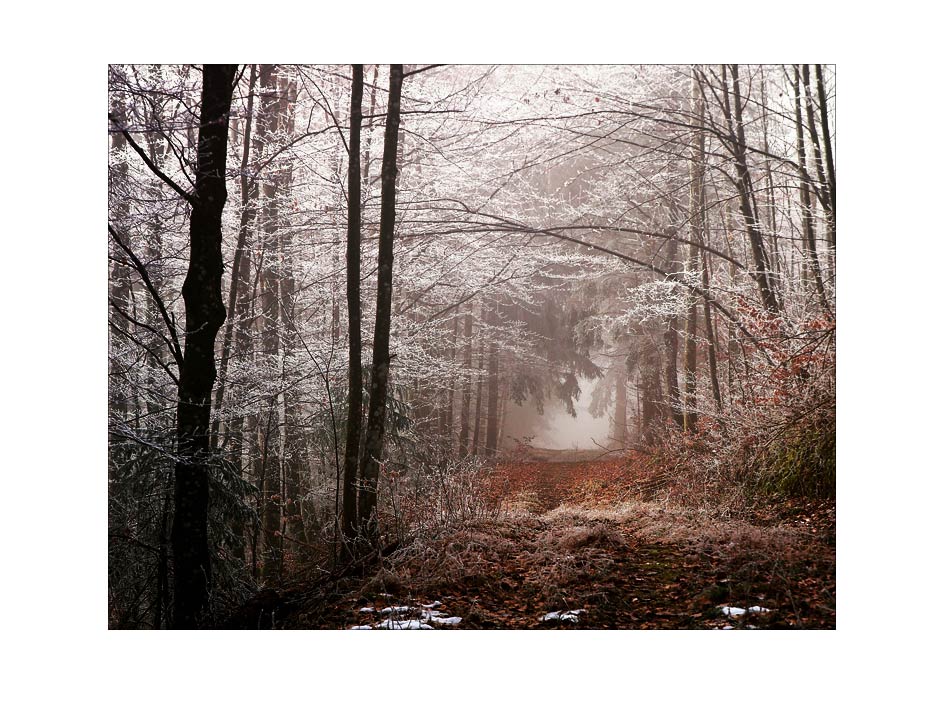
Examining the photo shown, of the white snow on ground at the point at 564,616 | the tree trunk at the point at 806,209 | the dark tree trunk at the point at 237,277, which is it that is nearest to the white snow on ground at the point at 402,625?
the white snow on ground at the point at 564,616

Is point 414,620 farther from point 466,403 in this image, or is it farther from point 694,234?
point 694,234

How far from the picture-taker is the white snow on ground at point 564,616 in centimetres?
332

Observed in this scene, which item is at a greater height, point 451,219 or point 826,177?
point 826,177

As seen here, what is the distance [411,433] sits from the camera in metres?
3.61

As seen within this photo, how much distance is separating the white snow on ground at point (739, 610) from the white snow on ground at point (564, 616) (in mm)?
904

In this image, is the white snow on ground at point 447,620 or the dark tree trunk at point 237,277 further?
the dark tree trunk at point 237,277

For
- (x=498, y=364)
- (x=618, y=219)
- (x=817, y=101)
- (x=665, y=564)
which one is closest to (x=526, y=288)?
(x=498, y=364)

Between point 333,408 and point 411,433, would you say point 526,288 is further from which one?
point 333,408

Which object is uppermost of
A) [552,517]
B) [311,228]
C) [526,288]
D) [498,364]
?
[311,228]

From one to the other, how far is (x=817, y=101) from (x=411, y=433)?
3615mm

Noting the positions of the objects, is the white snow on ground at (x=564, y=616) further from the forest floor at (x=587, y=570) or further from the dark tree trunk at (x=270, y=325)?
the dark tree trunk at (x=270, y=325)

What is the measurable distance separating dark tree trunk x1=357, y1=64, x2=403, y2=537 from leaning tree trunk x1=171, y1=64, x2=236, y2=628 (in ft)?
3.46

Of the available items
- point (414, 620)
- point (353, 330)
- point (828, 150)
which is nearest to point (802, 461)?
point (828, 150)

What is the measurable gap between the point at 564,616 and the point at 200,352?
2.97m
